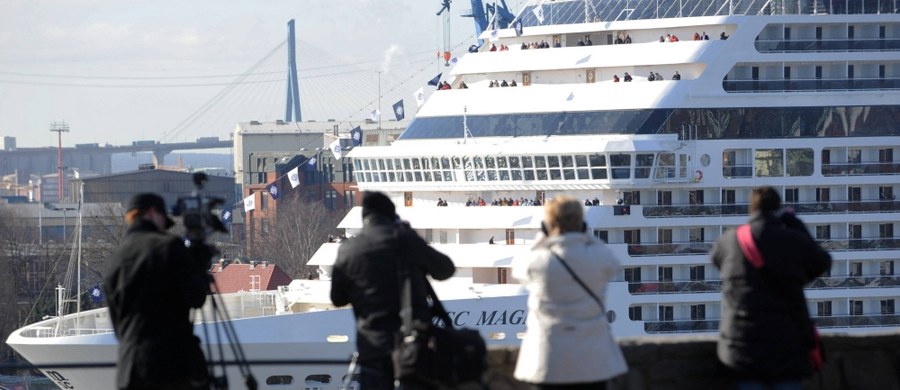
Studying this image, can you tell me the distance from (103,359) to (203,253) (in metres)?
30.4

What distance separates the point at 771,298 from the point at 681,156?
105 feet

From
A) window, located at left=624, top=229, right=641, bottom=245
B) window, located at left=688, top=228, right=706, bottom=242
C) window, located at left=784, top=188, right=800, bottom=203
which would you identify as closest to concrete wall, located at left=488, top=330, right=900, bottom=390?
window, located at left=624, top=229, right=641, bottom=245

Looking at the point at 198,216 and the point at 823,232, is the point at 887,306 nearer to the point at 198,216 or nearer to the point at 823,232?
the point at 823,232

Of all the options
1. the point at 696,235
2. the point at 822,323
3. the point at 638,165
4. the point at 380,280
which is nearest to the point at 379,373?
the point at 380,280

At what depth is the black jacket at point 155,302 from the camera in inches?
446

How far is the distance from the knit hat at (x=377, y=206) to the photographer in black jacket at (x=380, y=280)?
25 millimetres

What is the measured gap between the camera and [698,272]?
4381 cm

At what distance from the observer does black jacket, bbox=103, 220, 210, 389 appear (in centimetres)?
1134

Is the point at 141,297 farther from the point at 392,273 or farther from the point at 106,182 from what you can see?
the point at 106,182

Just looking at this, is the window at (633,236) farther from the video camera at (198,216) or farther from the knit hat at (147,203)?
the knit hat at (147,203)

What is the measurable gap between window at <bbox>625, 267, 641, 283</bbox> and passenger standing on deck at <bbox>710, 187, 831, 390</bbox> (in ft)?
104

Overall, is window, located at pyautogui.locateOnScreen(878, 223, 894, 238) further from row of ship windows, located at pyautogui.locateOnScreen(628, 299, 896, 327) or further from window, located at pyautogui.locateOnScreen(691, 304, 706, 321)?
window, located at pyautogui.locateOnScreen(691, 304, 706, 321)

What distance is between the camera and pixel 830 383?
13.2 meters

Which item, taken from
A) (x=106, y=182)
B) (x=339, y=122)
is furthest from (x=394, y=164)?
(x=339, y=122)
